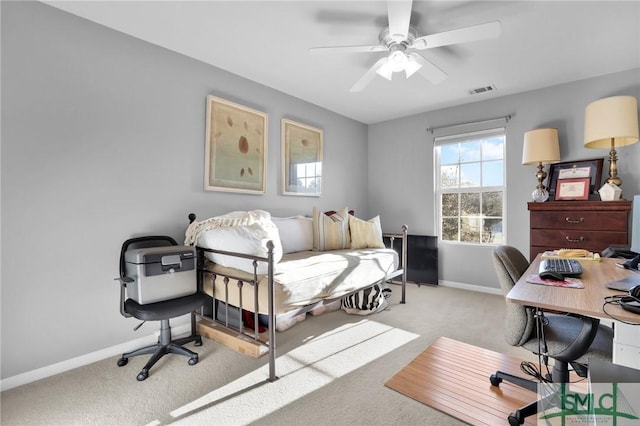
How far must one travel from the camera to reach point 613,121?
8.21 feet

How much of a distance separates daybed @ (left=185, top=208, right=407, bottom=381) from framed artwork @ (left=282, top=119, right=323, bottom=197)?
2.03 ft

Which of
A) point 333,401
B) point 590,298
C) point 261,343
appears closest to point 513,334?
point 590,298

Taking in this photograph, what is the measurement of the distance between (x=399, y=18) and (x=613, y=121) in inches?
83.6

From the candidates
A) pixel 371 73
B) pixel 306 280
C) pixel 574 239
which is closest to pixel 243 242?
pixel 306 280

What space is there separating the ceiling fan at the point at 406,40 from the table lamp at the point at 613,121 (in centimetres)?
142

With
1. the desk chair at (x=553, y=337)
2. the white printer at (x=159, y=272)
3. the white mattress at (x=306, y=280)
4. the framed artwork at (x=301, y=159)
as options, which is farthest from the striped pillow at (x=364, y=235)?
the desk chair at (x=553, y=337)

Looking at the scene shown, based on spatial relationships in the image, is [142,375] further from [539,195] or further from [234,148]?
[539,195]

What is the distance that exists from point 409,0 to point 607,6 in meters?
1.50

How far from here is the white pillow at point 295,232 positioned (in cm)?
320

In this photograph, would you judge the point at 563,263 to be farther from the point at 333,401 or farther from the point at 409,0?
the point at 409,0

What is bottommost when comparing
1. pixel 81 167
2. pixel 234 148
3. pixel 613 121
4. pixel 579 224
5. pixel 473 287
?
pixel 473 287

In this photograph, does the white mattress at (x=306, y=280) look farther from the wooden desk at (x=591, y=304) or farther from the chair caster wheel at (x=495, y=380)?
the wooden desk at (x=591, y=304)

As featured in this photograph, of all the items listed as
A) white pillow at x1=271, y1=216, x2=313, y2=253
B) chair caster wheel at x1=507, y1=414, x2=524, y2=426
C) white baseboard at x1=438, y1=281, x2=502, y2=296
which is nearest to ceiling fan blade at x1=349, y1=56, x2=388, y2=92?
white pillow at x1=271, y1=216, x2=313, y2=253

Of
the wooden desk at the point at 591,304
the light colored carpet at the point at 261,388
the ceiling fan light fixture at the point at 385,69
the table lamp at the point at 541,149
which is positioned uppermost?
the ceiling fan light fixture at the point at 385,69
